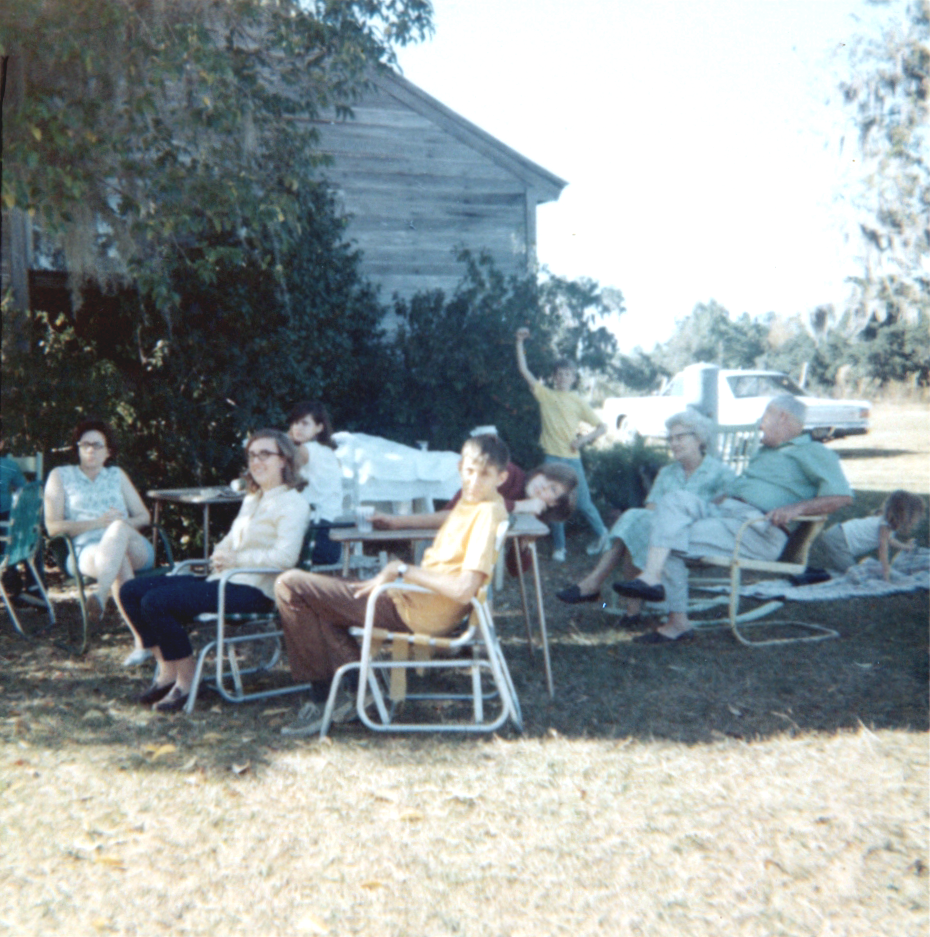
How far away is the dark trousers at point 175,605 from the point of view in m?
4.07

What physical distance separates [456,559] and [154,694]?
1.48 metres

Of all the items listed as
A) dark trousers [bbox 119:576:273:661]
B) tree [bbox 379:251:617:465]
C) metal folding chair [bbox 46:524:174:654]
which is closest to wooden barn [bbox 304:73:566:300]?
tree [bbox 379:251:617:465]

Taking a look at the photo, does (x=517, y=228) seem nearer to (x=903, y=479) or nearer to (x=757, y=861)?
(x=903, y=479)

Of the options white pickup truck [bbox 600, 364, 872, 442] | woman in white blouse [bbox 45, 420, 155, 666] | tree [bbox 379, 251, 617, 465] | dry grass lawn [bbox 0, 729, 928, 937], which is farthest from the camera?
tree [bbox 379, 251, 617, 465]

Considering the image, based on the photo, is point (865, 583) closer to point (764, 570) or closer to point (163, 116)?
point (764, 570)

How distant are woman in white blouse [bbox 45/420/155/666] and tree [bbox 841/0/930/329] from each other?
567cm

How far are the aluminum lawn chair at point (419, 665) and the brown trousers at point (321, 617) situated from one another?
2.5 inches

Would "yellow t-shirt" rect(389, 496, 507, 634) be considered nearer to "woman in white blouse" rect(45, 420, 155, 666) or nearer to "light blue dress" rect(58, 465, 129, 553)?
"woman in white blouse" rect(45, 420, 155, 666)

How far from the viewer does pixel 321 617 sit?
12.8ft

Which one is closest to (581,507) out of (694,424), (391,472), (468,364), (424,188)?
(468,364)

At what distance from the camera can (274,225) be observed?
6.07 m

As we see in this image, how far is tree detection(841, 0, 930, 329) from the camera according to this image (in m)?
7.89

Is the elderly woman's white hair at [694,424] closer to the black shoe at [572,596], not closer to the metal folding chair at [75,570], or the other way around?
the black shoe at [572,596]

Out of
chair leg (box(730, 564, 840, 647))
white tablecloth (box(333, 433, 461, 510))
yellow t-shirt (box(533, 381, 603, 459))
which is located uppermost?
yellow t-shirt (box(533, 381, 603, 459))
